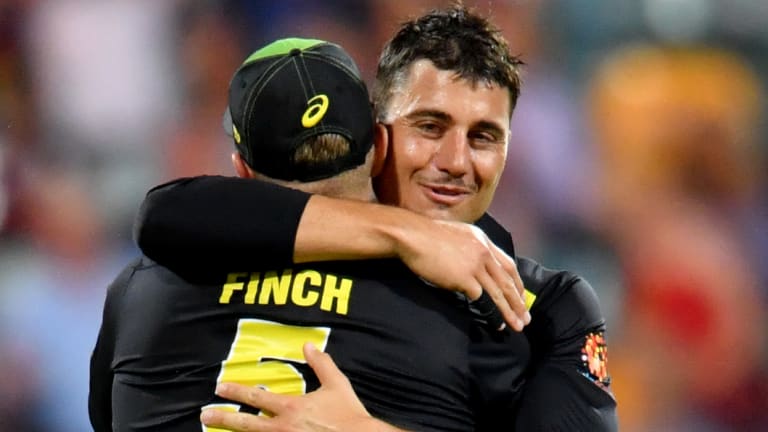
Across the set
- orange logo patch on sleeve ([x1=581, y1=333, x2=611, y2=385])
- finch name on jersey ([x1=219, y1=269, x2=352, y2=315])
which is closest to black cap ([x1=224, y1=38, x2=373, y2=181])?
finch name on jersey ([x1=219, y1=269, x2=352, y2=315])

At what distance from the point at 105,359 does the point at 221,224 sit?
1.16 feet

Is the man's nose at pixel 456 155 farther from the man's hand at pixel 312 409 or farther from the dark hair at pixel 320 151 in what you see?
the man's hand at pixel 312 409

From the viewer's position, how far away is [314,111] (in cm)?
165

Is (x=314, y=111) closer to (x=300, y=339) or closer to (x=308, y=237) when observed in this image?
(x=308, y=237)

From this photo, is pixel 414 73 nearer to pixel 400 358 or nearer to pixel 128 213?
pixel 400 358

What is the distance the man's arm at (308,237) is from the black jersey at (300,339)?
37 mm

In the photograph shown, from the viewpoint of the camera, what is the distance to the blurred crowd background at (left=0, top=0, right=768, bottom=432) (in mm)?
3930

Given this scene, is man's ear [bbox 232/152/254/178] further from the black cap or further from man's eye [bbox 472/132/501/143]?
man's eye [bbox 472/132/501/143]

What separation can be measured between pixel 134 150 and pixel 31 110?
0.44m

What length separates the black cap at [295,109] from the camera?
1.66 m

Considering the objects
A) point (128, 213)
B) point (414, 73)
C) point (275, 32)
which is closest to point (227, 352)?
point (414, 73)

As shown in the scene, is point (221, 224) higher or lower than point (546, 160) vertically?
lower

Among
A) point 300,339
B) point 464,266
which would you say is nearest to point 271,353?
point 300,339

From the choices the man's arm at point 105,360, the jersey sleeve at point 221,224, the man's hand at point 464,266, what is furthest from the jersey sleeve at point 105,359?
the man's hand at point 464,266
